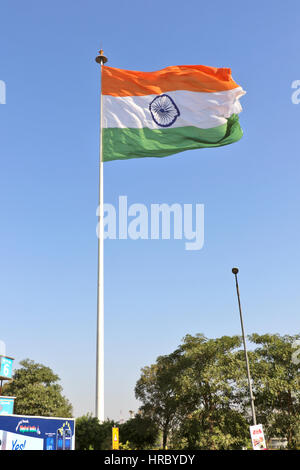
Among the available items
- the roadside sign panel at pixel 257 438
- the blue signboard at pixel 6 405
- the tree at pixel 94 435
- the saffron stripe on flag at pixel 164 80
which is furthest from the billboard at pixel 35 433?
the saffron stripe on flag at pixel 164 80

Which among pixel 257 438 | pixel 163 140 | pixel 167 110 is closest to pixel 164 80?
pixel 167 110

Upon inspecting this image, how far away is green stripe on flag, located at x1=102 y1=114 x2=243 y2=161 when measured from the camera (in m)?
20.7

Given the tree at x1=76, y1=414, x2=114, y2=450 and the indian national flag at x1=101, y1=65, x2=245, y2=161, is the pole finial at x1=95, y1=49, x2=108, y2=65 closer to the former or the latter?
the indian national flag at x1=101, y1=65, x2=245, y2=161

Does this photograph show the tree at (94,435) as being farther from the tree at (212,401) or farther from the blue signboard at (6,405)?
the tree at (212,401)

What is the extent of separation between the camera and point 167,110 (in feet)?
70.5

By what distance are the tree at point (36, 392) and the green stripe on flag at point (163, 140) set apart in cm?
4272

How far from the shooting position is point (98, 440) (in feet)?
51.5

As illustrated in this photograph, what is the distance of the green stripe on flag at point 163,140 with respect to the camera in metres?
20.7

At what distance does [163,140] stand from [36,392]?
44246 mm

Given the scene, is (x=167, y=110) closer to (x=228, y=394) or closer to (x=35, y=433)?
(x=35, y=433)

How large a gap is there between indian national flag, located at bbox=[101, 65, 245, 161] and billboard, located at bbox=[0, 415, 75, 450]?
11997 mm
